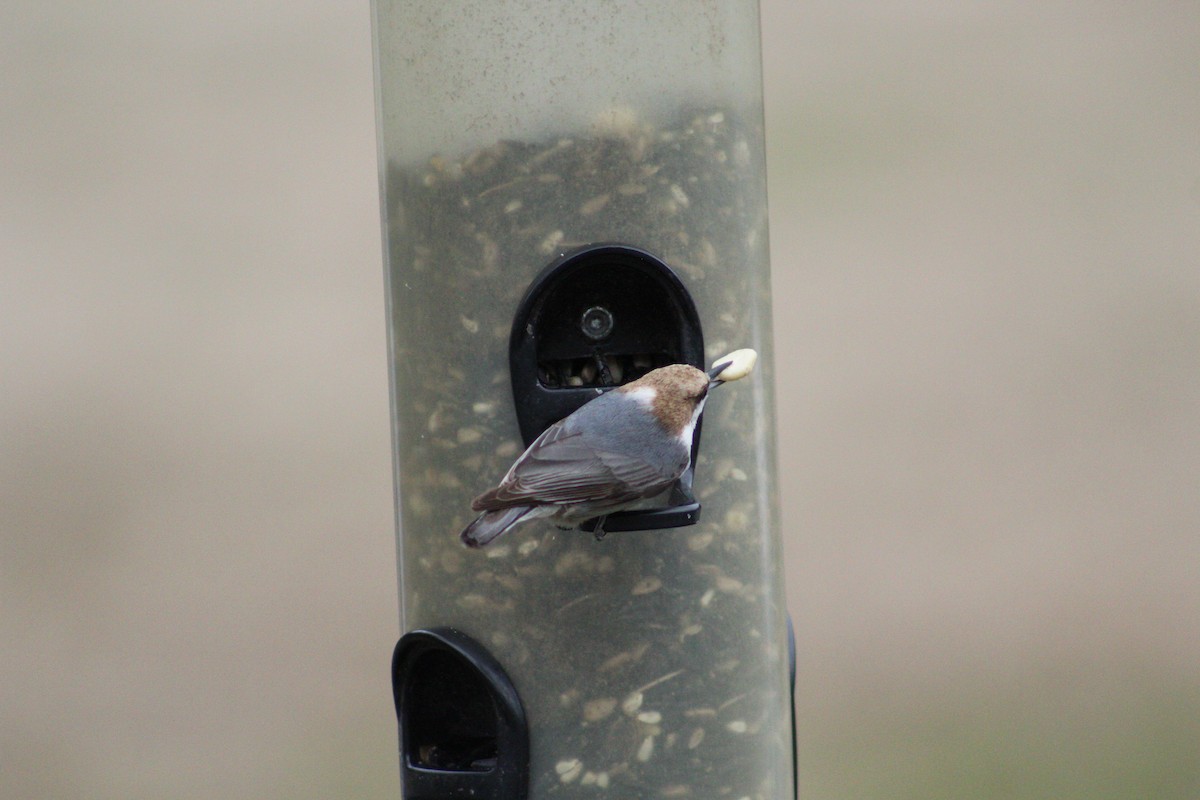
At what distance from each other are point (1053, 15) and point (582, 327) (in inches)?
341

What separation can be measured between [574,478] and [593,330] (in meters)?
0.39

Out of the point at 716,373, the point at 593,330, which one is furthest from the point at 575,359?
the point at 716,373

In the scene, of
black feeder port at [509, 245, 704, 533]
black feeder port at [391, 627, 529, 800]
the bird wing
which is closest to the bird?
the bird wing

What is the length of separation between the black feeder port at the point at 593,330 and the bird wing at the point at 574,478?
0.19 meters

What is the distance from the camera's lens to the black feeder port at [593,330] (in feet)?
8.82

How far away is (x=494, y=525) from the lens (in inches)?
96.4

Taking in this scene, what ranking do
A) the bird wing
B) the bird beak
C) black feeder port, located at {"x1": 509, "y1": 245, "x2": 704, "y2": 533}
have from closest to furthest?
the bird wing, the bird beak, black feeder port, located at {"x1": 509, "y1": 245, "x2": 704, "y2": 533}

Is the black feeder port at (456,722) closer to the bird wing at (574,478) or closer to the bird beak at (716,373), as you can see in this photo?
the bird wing at (574,478)


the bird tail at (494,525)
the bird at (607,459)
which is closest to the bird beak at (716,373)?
the bird at (607,459)

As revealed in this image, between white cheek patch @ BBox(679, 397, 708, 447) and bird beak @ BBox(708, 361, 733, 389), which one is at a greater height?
bird beak @ BBox(708, 361, 733, 389)

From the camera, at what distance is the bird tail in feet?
8.00

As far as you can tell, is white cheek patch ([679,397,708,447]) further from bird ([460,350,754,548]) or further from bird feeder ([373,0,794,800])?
bird feeder ([373,0,794,800])

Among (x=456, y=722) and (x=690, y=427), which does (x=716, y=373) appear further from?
(x=456, y=722)

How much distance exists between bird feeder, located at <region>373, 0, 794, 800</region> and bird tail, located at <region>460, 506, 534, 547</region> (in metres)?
0.27
